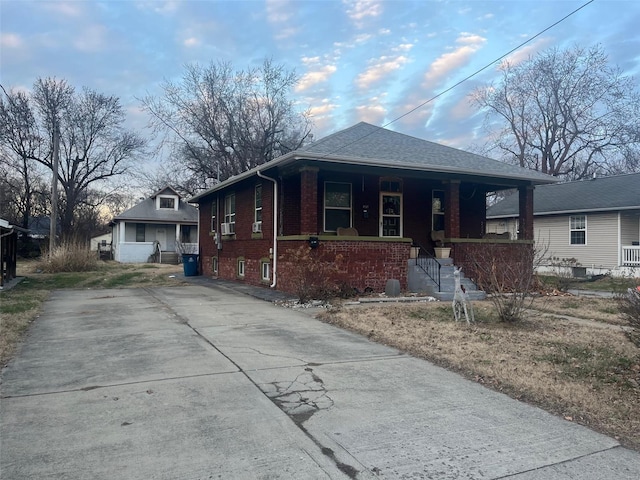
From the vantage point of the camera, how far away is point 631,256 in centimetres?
2109

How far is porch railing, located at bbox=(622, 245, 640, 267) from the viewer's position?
20788mm

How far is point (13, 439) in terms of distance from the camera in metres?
3.74

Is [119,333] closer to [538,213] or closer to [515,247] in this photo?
[515,247]

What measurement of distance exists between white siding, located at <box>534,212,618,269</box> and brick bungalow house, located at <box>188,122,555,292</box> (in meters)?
6.93

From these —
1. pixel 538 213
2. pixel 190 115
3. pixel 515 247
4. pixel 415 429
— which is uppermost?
pixel 190 115

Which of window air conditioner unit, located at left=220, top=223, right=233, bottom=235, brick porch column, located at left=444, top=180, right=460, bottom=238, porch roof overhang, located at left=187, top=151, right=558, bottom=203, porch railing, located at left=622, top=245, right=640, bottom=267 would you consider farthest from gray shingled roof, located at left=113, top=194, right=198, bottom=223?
porch railing, located at left=622, top=245, right=640, bottom=267

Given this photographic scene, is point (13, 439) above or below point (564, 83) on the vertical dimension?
below

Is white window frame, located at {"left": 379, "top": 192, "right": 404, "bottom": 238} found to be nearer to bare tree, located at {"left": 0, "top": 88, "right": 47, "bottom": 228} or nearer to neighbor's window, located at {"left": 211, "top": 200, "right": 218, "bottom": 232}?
neighbor's window, located at {"left": 211, "top": 200, "right": 218, "bottom": 232}

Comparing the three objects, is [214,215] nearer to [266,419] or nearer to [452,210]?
[452,210]

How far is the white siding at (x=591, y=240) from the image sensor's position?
21.8 meters

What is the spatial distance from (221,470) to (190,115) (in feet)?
113

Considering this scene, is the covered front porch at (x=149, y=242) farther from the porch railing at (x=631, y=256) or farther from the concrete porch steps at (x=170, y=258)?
the porch railing at (x=631, y=256)

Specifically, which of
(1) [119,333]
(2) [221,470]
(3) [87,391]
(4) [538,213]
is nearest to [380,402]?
(2) [221,470]

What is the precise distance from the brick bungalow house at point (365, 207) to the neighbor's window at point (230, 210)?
168mm
